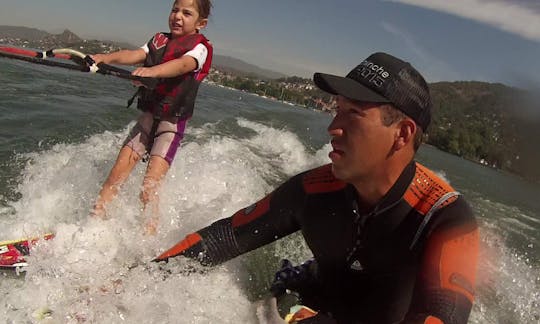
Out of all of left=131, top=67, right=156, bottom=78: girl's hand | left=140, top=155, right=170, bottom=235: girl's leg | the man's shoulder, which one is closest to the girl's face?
left=131, top=67, right=156, bottom=78: girl's hand

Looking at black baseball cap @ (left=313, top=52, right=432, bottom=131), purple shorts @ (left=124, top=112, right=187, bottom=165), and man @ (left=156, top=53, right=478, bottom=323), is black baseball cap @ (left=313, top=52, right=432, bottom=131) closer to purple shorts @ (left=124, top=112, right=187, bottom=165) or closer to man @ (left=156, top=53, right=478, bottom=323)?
man @ (left=156, top=53, right=478, bottom=323)

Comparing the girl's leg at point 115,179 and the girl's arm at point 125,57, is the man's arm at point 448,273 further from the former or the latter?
the girl's arm at point 125,57

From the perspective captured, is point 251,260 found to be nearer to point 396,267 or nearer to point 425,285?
point 396,267

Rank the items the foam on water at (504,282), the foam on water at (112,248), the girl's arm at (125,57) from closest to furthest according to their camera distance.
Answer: the foam on water at (112,248), the girl's arm at (125,57), the foam on water at (504,282)

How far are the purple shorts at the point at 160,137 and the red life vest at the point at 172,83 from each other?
3.5 inches

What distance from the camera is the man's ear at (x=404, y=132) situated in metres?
2.32

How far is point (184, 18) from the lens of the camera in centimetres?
434

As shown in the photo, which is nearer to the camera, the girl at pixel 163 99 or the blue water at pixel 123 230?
the blue water at pixel 123 230

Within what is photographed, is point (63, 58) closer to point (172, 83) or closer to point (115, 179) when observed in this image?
point (172, 83)

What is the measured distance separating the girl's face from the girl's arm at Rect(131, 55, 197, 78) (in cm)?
35

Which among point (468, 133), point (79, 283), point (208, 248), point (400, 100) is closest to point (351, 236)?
point (400, 100)

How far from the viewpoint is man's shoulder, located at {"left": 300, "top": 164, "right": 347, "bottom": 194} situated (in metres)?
2.82

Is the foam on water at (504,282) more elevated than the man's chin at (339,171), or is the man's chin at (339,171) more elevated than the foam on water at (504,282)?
the man's chin at (339,171)

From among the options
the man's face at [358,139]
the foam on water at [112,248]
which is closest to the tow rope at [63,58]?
the foam on water at [112,248]
